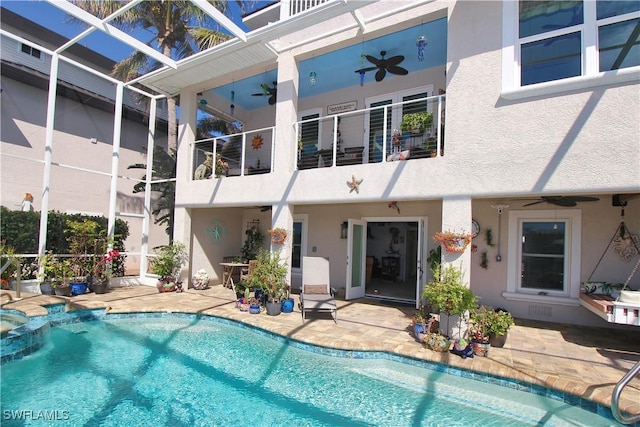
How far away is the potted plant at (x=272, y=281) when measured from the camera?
842cm

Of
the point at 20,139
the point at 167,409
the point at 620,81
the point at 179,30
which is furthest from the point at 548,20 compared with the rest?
the point at 20,139

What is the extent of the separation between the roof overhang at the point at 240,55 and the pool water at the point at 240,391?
734cm

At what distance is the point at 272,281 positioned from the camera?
8.55 metres

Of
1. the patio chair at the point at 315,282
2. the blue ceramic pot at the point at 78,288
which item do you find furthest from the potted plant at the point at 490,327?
the blue ceramic pot at the point at 78,288

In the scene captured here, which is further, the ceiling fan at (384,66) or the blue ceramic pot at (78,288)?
the blue ceramic pot at (78,288)

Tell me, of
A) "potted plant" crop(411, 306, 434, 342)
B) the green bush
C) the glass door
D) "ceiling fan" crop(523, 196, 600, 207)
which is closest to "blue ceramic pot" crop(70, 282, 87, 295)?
Answer: the green bush

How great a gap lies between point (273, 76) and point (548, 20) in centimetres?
795

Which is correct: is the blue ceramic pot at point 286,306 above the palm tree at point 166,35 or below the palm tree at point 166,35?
below

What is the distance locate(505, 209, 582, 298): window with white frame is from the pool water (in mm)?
4420

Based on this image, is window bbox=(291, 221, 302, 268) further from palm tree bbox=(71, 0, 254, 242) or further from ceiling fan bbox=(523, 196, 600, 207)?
ceiling fan bbox=(523, 196, 600, 207)

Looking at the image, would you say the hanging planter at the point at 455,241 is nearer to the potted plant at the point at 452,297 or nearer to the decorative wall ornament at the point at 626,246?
the potted plant at the point at 452,297

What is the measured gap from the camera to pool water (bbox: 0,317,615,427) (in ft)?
14.3

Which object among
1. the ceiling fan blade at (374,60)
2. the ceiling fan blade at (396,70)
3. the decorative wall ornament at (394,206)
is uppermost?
the ceiling fan blade at (374,60)

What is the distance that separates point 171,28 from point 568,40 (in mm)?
14005
